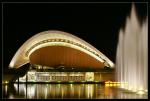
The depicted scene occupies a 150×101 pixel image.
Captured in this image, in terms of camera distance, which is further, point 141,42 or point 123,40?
point 123,40

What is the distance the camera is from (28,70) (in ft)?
147

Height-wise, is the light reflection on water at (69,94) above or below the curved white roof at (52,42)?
below

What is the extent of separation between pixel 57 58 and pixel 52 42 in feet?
6.32

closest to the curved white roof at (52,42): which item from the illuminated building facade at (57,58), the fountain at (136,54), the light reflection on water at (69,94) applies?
→ the illuminated building facade at (57,58)

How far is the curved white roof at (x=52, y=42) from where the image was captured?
45.0m

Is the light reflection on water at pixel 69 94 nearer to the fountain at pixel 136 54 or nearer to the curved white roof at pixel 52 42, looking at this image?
the fountain at pixel 136 54

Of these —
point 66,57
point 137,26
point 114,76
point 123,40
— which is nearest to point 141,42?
point 137,26

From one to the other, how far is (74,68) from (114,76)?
4.58m

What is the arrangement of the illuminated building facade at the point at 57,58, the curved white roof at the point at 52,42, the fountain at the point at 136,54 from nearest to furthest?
the fountain at the point at 136,54, the illuminated building facade at the point at 57,58, the curved white roof at the point at 52,42

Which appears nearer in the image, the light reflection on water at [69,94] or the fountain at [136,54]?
the light reflection on water at [69,94]

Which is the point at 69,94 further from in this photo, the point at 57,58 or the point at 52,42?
the point at 52,42

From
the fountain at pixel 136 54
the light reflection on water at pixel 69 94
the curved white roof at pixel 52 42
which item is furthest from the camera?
the curved white roof at pixel 52 42

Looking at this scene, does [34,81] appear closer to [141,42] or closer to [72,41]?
[72,41]

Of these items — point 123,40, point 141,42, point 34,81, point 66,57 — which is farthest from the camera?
point 66,57
